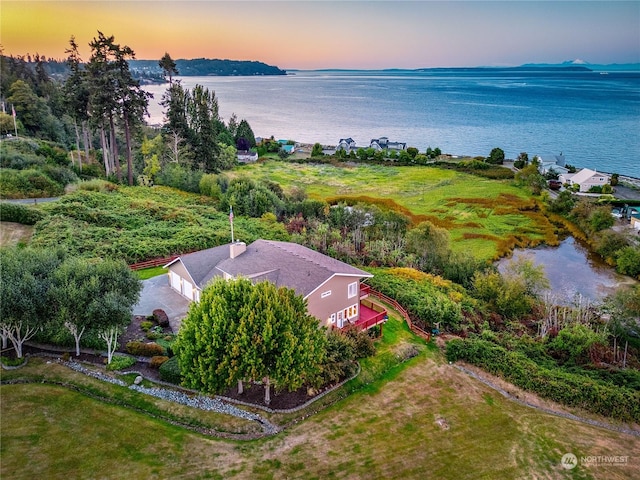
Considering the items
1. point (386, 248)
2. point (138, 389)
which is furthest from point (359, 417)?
point (386, 248)

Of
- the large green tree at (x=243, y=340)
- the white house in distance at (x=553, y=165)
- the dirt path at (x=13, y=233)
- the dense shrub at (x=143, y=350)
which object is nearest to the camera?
the large green tree at (x=243, y=340)

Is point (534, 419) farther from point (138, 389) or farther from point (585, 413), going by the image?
point (138, 389)

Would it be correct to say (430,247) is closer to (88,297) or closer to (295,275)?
(295,275)

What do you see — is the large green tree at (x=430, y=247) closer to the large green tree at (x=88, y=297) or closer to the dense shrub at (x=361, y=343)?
the dense shrub at (x=361, y=343)

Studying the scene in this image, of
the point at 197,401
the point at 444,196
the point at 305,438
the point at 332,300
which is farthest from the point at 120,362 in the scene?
the point at 444,196

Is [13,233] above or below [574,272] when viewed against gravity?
above

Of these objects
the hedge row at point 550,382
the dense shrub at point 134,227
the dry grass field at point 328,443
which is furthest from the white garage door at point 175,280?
the hedge row at point 550,382
